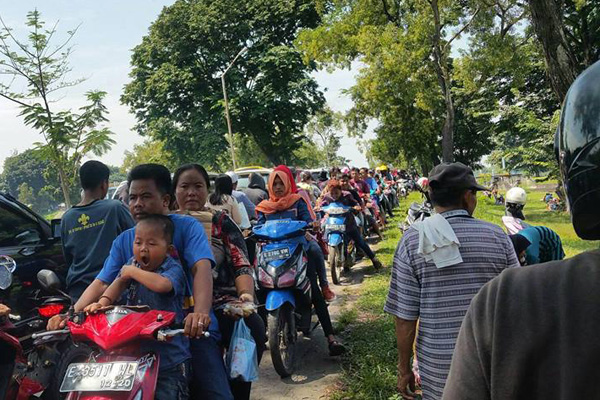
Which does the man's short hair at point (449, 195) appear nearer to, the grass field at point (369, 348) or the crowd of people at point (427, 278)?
the crowd of people at point (427, 278)

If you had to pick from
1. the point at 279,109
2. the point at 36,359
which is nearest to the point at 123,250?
the point at 36,359

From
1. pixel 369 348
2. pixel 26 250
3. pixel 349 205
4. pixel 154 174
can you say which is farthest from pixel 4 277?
pixel 349 205

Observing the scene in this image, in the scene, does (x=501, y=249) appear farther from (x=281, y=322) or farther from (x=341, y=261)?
(x=341, y=261)

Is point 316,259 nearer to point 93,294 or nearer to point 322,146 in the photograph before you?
point 93,294

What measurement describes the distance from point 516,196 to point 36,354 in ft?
12.2

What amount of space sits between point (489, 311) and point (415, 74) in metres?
16.9

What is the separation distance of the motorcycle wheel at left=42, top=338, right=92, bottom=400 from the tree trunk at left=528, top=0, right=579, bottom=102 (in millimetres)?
5558

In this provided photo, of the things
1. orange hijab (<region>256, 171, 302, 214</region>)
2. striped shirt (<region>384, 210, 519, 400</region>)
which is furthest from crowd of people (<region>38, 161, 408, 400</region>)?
orange hijab (<region>256, 171, 302, 214</region>)

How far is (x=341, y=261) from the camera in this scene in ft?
24.6

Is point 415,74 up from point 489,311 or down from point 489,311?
up

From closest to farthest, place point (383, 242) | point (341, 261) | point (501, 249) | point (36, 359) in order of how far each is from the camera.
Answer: point (501, 249), point (36, 359), point (341, 261), point (383, 242)

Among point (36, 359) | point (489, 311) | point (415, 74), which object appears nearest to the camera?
point (489, 311)

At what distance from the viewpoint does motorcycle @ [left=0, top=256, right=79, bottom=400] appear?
2.57 metres

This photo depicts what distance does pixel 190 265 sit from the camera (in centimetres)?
239
